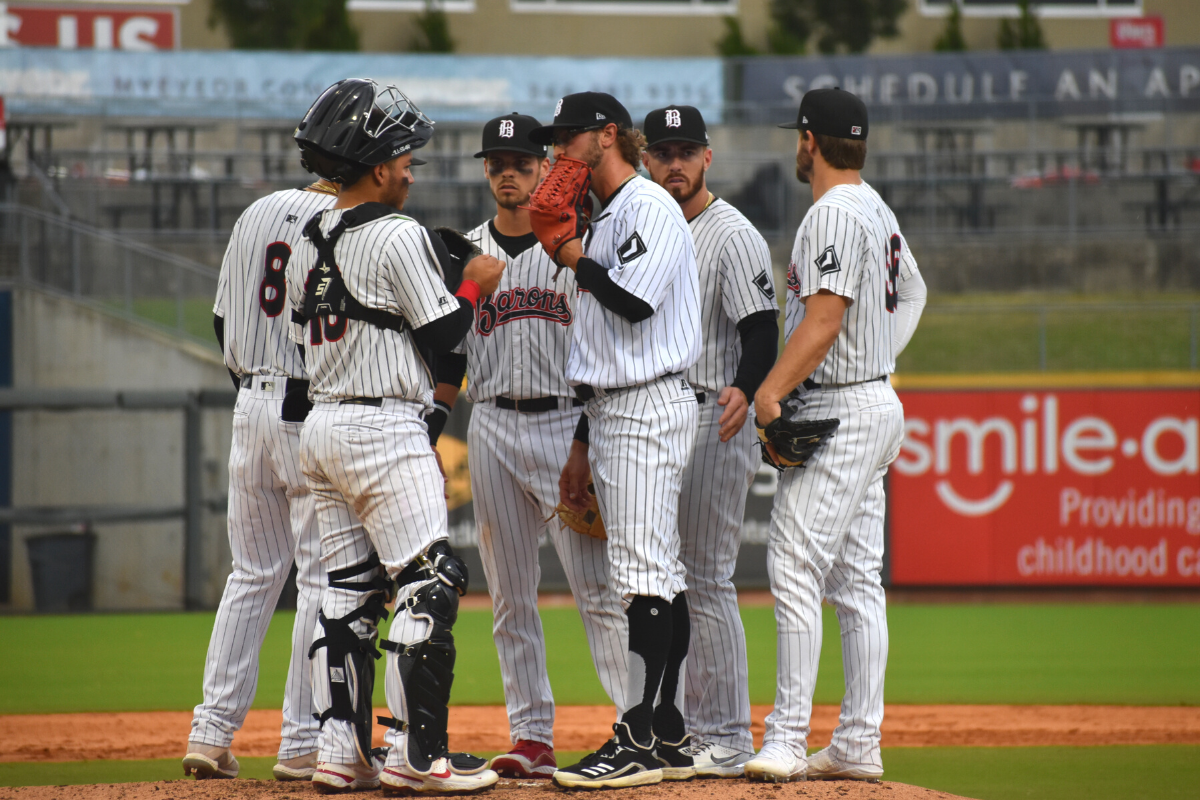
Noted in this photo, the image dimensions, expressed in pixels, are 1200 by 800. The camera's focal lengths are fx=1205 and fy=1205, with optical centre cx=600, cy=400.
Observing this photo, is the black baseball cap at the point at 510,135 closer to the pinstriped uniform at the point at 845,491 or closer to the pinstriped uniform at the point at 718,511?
the pinstriped uniform at the point at 718,511

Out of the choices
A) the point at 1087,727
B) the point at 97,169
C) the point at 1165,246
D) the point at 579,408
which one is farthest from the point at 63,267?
Result: the point at 1165,246

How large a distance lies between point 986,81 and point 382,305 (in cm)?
1959

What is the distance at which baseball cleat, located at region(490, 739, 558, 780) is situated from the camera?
4.11 m

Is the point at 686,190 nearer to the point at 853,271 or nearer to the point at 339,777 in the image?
the point at 853,271

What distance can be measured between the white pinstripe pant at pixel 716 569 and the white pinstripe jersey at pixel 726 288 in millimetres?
114

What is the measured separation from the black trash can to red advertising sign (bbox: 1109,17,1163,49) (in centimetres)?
2279

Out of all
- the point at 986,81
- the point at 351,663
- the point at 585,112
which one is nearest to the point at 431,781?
the point at 351,663

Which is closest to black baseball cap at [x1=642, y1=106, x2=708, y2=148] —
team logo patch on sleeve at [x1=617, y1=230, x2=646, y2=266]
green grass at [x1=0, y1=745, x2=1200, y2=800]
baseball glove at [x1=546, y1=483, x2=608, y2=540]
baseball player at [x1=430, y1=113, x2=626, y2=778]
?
baseball player at [x1=430, y1=113, x2=626, y2=778]

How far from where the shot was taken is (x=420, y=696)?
3.29 metres

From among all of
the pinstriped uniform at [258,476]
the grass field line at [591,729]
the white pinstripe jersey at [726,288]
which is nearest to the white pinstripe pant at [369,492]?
the pinstriped uniform at [258,476]

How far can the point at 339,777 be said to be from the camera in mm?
3396

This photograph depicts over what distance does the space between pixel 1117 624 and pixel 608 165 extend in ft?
23.0

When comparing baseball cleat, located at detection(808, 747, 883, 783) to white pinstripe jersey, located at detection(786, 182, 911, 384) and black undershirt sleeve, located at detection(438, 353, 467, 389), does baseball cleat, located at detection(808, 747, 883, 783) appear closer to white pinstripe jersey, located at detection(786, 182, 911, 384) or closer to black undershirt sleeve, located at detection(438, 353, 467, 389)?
white pinstripe jersey, located at detection(786, 182, 911, 384)

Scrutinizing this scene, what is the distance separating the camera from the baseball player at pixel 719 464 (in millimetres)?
4004
